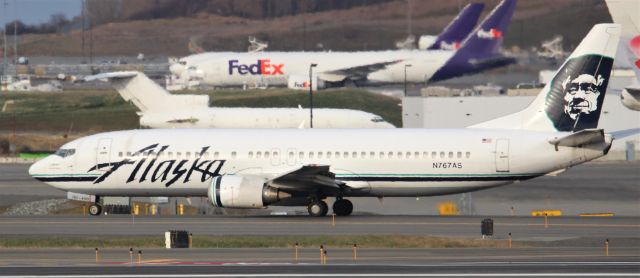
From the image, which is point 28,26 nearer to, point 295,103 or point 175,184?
point 295,103

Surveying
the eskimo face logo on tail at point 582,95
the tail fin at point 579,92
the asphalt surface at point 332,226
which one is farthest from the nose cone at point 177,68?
the eskimo face logo on tail at point 582,95

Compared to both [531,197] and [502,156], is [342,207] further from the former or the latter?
[531,197]

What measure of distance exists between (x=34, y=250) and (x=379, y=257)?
10.1 metres

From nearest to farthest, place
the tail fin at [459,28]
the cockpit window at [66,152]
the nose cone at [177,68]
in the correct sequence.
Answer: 1. the cockpit window at [66,152]
2. the tail fin at [459,28]
3. the nose cone at [177,68]

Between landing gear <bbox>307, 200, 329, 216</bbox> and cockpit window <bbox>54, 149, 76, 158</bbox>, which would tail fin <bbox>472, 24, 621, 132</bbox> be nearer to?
landing gear <bbox>307, 200, 329, 216</bbox>

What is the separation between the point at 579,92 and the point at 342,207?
31.3ft

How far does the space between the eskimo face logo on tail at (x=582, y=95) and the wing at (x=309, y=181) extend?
854cm

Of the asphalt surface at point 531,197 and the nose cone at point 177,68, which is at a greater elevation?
the nose cone at point 177,68

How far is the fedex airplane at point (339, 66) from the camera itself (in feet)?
367

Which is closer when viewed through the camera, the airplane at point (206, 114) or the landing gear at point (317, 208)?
the landing gear at point (317, 208)

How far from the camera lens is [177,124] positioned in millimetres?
82312

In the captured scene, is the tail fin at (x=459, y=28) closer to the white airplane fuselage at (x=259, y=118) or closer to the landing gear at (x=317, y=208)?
the white airplane fuselage at (x=259, y=118)

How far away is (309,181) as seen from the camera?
4725 centimetres

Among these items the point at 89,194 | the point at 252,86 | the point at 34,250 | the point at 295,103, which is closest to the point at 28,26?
the point at 252,86
